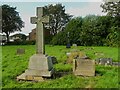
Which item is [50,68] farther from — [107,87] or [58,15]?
[58,15]

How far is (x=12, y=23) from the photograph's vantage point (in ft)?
208

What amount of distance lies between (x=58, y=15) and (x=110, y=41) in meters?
33.1

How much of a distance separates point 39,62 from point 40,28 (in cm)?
133

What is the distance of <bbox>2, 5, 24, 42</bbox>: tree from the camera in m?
60.3

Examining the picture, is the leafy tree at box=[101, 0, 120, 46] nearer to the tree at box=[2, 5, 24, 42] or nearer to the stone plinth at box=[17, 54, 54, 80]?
the tree at box=[2, 5, 24, 42]

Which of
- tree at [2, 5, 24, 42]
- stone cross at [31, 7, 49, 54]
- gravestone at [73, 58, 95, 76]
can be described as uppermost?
tree at [2, 5, 24, 42]

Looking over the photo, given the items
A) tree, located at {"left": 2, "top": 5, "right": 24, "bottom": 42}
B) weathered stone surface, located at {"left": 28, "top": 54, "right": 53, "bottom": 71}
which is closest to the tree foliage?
tree, located at {"left": 2, "top": 5, "right": 24, "bottom": 42}

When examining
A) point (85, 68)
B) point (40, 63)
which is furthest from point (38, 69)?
point (85, 68)

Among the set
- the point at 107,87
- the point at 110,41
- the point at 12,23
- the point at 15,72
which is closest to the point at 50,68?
the point at 15,72

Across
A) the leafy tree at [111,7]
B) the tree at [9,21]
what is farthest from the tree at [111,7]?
the tree at [9,21]

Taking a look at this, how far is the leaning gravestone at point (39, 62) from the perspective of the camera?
971 centimetres

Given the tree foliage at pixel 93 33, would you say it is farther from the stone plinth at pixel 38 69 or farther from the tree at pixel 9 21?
the stone plinth at pixel 38 69

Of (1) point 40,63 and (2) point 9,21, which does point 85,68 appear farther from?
(2) point 9,21

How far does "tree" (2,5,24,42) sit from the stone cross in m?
48.9
